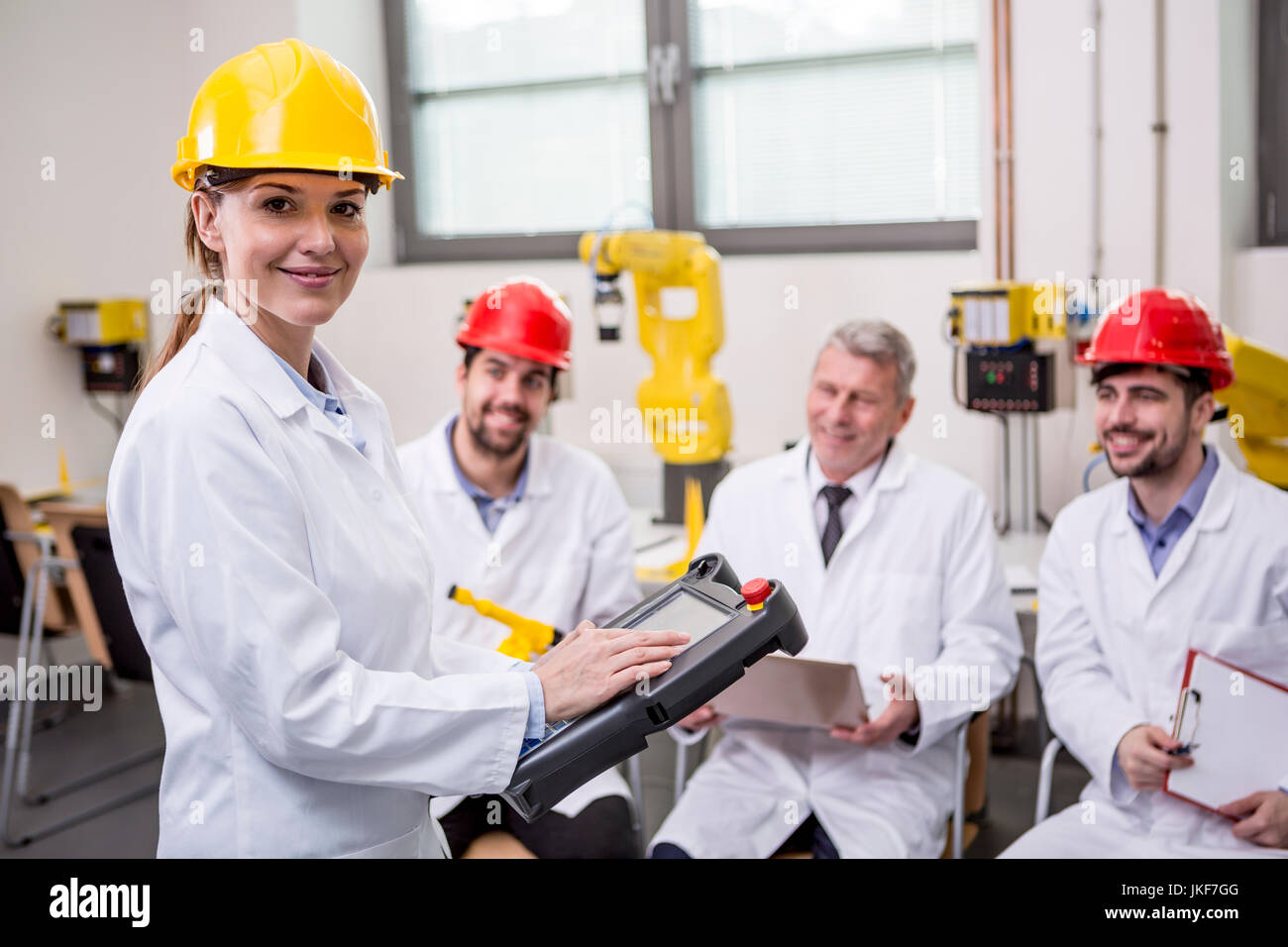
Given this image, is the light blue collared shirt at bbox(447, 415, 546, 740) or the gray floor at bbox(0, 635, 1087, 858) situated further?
the gray floor at bbox(0, 635, 1087, 858)

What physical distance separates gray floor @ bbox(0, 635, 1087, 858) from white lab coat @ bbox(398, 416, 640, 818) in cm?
78

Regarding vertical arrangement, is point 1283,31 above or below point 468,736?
above

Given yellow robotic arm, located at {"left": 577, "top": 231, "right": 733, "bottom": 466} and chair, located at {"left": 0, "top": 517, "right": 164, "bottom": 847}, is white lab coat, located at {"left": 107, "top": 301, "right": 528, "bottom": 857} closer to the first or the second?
chair, located at {"left": 0, "top": 517, "right": 164, "bottom": 847}

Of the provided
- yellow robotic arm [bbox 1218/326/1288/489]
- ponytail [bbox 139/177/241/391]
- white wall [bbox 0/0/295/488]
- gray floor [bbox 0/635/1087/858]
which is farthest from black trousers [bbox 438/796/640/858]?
white wall [bbox 0/0/295/488]

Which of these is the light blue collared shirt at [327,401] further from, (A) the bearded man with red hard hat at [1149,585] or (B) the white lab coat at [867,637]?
(A) the bearded man with red hard hat at [1149,585]

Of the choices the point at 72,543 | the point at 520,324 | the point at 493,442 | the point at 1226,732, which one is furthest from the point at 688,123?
the point at 1226,732

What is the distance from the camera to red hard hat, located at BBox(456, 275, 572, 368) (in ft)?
7.95

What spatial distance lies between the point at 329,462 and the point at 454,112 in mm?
3701

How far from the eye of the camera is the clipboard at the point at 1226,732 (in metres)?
1.84

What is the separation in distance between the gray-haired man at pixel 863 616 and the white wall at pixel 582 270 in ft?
4.07

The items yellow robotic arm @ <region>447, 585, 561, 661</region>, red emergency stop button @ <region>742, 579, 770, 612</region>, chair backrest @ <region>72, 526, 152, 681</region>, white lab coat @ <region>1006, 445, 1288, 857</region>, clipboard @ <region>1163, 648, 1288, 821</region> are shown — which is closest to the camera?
red emergency stop button @ <region>742, 579, 770, 612</region>

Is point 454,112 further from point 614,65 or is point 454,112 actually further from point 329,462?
point 329,462
